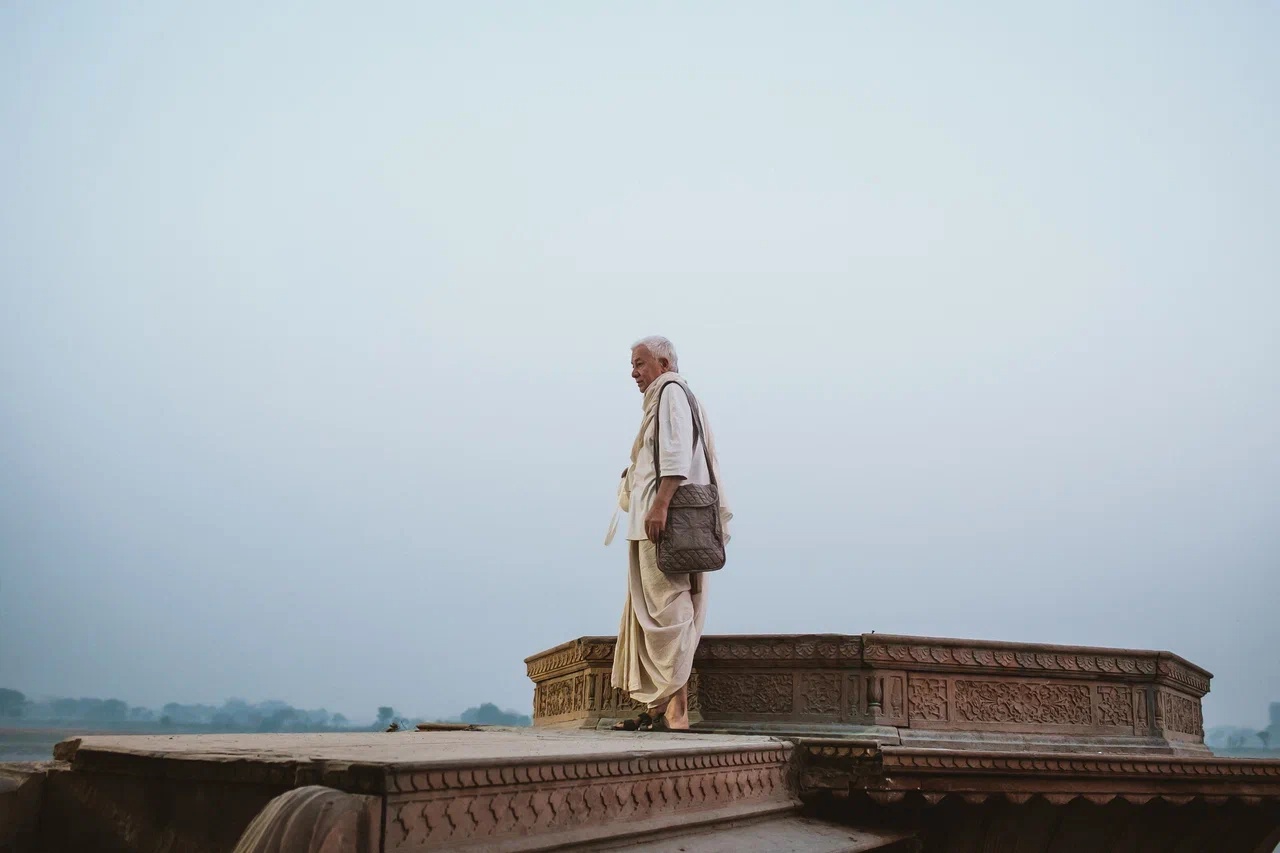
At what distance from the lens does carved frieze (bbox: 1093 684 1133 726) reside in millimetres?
5164

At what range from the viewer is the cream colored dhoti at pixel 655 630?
4.72 m

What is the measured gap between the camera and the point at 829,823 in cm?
358

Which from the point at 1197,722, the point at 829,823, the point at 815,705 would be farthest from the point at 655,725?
the point at 1197,722

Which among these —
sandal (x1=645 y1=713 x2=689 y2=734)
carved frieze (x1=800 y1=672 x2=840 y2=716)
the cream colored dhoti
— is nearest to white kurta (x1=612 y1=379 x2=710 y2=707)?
the cream colored dhoti

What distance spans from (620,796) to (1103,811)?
255cm

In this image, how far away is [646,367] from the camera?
5.33 m

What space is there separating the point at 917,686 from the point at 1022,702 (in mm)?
596

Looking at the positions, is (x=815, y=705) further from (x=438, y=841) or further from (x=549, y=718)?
(x=438, y=841)

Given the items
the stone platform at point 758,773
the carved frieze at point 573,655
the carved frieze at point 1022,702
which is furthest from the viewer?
the carved frieze at point 573,655

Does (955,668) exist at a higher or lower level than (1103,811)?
higher

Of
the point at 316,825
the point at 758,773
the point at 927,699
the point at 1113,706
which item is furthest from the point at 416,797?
the point at 1113,706

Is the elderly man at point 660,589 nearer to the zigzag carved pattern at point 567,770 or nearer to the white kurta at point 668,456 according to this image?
the white kurta at point 668,456

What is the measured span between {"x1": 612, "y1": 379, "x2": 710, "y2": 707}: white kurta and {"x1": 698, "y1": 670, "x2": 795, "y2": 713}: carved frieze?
31 cm

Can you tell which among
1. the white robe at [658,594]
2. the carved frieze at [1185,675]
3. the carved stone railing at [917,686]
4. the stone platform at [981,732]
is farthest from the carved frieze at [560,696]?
the carved frieze at [1185,675]
